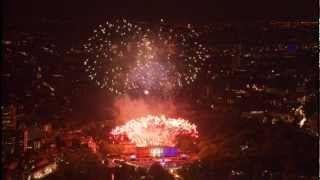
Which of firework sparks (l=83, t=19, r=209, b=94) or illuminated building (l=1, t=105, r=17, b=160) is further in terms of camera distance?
firework sparks (l=83, t=19, r=209, b=94)

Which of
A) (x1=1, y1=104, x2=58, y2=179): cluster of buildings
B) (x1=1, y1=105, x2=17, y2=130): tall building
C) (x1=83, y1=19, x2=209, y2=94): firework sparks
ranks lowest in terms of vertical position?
(x1=1, y1=104, x2=58, y2=179): cluster of buildings

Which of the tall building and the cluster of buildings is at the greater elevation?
the tall building

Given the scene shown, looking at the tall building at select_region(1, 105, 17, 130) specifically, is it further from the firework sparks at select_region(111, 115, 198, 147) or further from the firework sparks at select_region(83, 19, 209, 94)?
the firework sparks at select_region(83, 19, 209, 94)

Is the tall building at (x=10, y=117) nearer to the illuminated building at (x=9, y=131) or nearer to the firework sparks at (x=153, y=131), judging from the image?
the illuminated building at (x=9, y=131)

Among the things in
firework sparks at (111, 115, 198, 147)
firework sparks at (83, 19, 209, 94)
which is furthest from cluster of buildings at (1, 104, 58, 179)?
firework sparks at (83, 19, 209, 94)

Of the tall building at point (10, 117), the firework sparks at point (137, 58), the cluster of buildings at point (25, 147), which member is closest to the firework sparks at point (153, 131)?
the cluster of buildings at point (25, 147)

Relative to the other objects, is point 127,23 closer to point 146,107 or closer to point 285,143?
point 146,107
